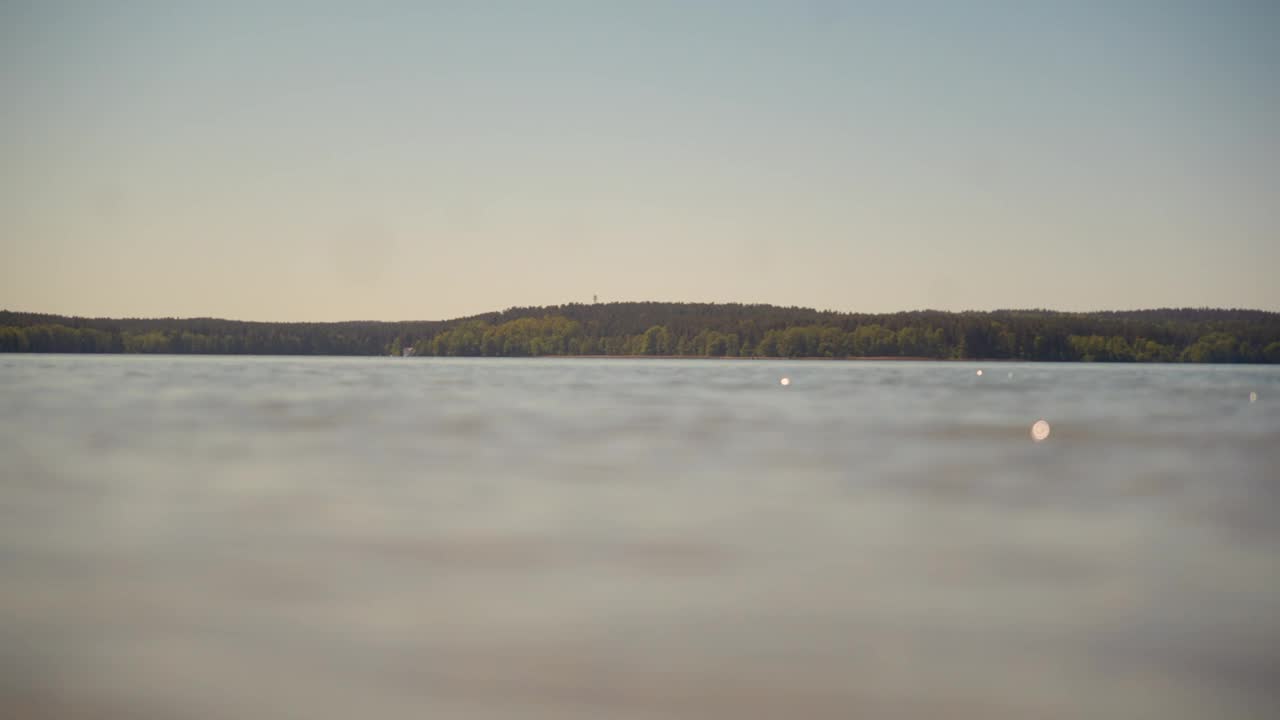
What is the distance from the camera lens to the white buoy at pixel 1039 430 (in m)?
27.4

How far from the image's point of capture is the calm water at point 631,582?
Answer: 21.9 feet

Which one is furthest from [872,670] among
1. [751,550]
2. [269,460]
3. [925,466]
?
[269,460]

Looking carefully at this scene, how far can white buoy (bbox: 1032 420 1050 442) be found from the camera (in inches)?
1077

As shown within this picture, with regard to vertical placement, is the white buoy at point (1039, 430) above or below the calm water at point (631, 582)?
above

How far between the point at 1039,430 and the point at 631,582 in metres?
23.0

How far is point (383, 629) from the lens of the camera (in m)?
8.00

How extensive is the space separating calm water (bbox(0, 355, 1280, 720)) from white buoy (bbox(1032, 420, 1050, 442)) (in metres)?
4.58

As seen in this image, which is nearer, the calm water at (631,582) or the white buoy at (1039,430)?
the calm water at (631,582)

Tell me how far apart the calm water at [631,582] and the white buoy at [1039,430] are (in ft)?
15.0

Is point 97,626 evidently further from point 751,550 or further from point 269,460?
point 269,460

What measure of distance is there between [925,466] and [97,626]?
1521cm

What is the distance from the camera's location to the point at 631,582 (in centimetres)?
973

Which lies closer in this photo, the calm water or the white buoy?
the calm water

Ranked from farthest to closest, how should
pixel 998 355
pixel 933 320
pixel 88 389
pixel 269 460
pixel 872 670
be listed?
1. pixel 933 320
2. pixel 998 355
3. pixel 88 389
4. pixel 269 460
5. pixel 872 670
